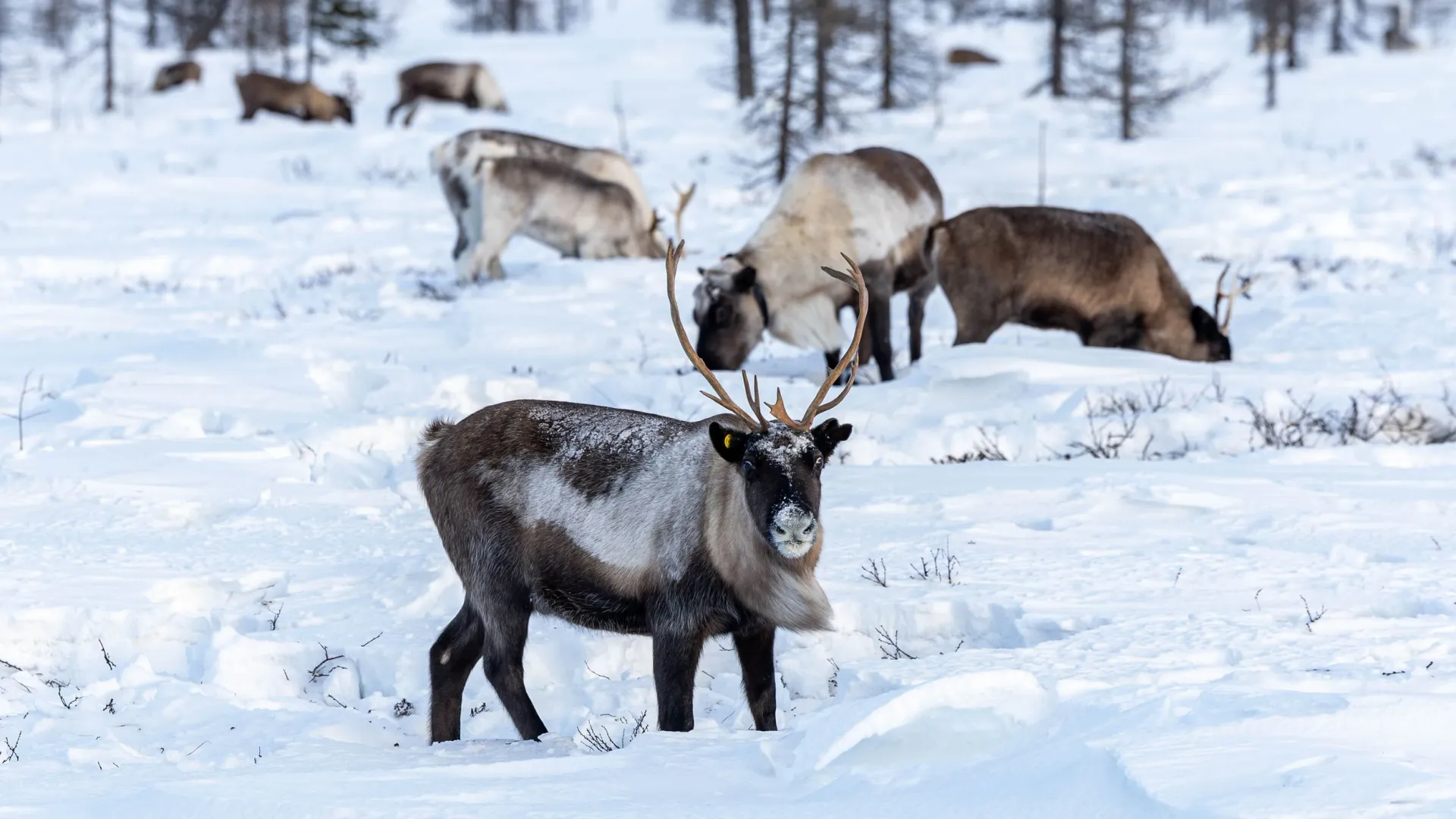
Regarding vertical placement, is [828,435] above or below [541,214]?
above

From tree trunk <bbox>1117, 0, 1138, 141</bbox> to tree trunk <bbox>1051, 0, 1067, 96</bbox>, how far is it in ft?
8.13

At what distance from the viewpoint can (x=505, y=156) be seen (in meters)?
14.8

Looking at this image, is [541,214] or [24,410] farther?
[541,214]

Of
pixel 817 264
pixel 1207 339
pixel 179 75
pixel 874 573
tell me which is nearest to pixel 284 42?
pixel 179 75

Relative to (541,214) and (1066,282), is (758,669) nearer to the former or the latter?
(1066,282)

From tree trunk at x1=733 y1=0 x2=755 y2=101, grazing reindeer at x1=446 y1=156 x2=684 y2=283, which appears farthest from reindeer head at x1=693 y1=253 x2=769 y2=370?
tree trunk at x1=733 y1=0 x2=755 y2=101

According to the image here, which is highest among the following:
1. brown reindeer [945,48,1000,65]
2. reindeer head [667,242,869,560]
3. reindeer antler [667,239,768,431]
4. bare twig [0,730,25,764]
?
reindeer antler [667,239,768,431]

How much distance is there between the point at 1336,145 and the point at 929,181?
1594cm

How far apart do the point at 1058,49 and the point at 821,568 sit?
2432cm

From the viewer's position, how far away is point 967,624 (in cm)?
486

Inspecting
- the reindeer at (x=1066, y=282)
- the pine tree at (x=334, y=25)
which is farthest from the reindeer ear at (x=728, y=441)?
the pine tree at (x=334, y=25)

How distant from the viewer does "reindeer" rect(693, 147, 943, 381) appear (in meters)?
9.48

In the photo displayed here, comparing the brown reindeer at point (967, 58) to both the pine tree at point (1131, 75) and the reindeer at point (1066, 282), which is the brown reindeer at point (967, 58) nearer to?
the pine tree at point (1131, 75)

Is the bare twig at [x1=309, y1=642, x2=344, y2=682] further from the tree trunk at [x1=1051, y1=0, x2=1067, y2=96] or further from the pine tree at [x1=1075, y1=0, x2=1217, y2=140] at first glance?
the tree trunk at [x1=1051, y1=0, x2=1067, y2=96]
